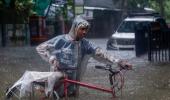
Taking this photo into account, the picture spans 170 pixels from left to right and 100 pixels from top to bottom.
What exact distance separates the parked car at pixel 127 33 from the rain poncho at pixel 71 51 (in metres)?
19.6

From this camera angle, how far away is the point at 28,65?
19.1 meters

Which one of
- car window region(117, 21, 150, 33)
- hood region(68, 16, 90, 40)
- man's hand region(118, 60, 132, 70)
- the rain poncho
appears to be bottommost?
car window region(117, 21, 150, 33)

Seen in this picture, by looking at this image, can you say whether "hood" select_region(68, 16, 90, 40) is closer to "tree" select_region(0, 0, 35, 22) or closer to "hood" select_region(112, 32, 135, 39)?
"hood" select_region(112, 32, 135, 39)

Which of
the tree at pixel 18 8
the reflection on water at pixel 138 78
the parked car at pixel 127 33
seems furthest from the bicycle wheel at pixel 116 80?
the tree at pixel 18 8

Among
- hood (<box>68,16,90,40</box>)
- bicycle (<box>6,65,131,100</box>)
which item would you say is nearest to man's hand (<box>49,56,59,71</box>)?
bicycle (<box>6,65,131,100</box>)

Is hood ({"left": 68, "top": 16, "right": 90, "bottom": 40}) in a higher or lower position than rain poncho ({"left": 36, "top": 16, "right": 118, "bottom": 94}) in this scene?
higher

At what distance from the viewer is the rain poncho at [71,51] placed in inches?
369

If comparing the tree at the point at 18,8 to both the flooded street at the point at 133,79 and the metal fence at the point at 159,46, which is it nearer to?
the flooded street at the point at 133,79

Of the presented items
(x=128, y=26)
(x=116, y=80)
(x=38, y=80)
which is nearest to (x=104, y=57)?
(x=116, y=80)

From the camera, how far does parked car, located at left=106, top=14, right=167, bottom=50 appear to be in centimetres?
2958

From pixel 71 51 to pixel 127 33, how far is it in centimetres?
2144

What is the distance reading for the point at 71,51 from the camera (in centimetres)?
948

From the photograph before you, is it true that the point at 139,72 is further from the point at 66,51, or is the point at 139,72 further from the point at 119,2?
the point at 119,2

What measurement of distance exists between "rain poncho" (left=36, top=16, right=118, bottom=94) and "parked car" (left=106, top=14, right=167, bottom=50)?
19.6m
